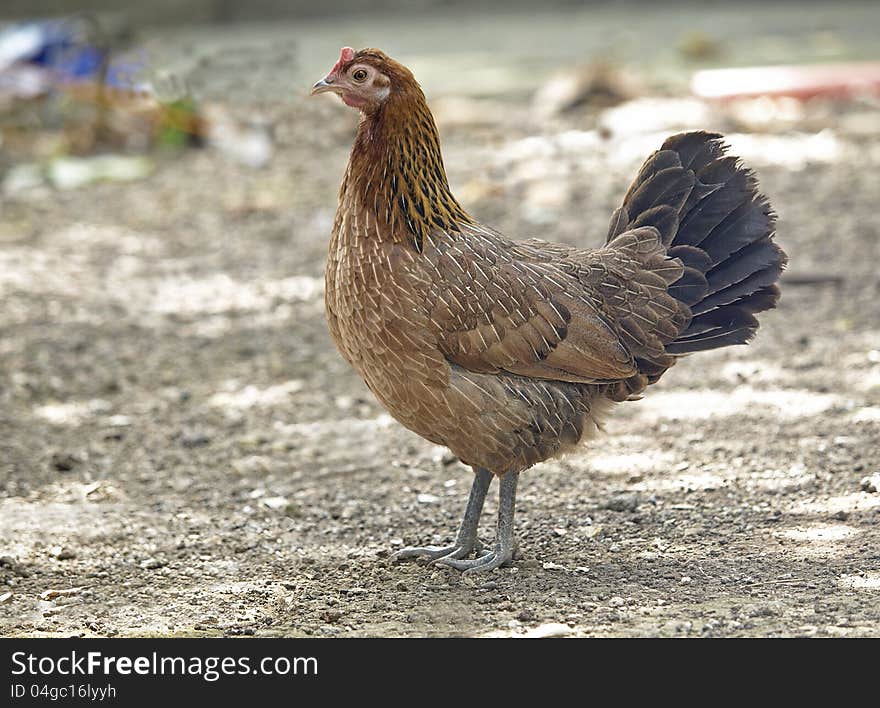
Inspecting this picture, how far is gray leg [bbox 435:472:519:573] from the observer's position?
415cm

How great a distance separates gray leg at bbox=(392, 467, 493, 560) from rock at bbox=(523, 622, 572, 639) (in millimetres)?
674

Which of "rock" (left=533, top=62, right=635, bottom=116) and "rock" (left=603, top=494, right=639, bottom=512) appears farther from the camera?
"rock" (left=533, top=62, right=635, bottom=116)

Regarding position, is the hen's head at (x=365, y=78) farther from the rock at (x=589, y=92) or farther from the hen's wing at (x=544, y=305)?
the rock at (x=589, y=92)

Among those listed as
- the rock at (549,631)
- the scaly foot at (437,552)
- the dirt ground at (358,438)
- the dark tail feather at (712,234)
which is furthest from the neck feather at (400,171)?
the rock at (549,631)

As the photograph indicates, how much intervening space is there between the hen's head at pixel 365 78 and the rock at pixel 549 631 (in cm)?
173

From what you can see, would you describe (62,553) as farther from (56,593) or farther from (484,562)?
(484,562)

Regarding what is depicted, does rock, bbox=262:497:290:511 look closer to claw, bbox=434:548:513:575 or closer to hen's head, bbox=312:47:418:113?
claw, bbox=434:548:513:575

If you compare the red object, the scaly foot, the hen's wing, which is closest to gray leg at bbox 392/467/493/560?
the scaly foot

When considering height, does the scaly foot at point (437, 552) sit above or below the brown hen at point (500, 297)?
below

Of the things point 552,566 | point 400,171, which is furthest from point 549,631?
point 400,171

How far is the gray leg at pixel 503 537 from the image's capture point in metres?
4.15

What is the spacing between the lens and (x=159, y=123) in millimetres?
9688

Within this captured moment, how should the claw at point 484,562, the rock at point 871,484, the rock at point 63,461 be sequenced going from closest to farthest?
the claw at point 484,562 < the rock at point 871,484 < the rock at point 63,461
